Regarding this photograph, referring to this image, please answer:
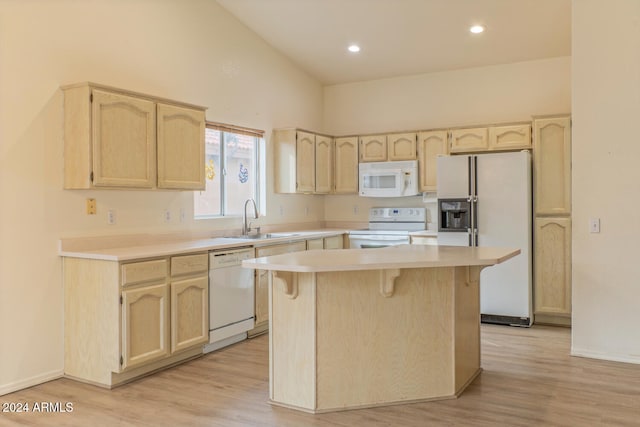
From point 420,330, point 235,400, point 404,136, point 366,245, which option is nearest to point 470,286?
point 420,330

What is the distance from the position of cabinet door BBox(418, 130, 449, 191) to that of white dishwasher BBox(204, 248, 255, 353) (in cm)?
246

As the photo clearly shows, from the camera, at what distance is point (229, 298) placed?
4406mm

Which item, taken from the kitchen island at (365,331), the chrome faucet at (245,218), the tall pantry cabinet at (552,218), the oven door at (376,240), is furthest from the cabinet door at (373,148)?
the kitchen island at (365,331)

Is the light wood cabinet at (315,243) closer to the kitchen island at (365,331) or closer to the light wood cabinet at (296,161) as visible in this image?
the light wood cabinet at (296,161)

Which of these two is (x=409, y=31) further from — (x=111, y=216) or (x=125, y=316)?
(x=125, y=316)

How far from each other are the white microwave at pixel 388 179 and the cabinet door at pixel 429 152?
3.3 inches

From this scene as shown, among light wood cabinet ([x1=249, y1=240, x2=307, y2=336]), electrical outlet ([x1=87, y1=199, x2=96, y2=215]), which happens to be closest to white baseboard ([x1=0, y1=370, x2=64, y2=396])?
electrical outlet ([x1=87, y1=199, x2=96, y2=215])

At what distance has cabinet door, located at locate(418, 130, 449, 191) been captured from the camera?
19.6ft

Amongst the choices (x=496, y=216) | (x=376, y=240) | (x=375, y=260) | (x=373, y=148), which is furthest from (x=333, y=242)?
(x=375, y=260)

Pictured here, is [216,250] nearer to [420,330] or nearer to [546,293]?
[420,330]

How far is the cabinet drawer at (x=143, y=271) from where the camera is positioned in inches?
136

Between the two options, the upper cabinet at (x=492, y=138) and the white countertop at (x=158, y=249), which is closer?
the white countertop at (x=158, y=249)

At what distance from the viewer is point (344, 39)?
5672mm

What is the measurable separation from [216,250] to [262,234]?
4.46 feet
